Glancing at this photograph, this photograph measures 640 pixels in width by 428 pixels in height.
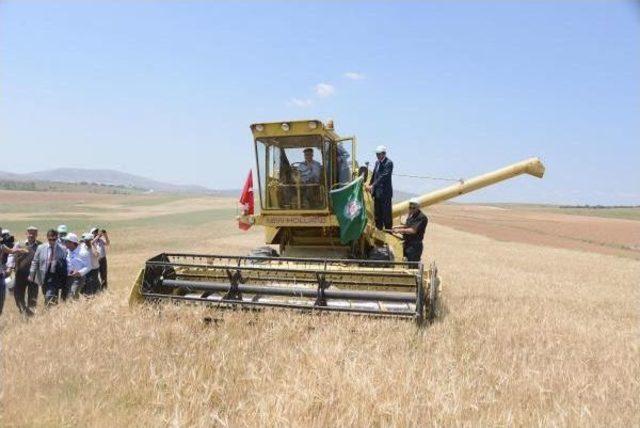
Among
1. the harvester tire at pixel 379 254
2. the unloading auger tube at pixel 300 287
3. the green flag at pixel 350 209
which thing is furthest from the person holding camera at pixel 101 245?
the harvester tire at pixel 379 254

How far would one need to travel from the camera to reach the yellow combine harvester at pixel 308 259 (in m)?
6.54

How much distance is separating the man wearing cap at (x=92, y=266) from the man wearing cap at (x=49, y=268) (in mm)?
513

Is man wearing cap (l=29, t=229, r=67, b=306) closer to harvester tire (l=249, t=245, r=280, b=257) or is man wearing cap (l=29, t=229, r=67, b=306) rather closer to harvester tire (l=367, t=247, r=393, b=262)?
harvester tire (l=249, t=245, r=280, b=257)

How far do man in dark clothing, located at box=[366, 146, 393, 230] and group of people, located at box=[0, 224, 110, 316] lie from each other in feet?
15.9

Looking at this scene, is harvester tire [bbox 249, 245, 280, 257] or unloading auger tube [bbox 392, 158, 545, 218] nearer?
harvester tire [bbox 249, 245, 280, 257]

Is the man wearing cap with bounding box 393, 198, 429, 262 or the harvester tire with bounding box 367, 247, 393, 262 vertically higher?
the man wearing cap with bounding box 393, 198, 429, 262

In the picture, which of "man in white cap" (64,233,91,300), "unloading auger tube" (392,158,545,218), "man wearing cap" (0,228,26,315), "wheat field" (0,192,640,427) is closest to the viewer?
"wheat field" (0,192,640,427)

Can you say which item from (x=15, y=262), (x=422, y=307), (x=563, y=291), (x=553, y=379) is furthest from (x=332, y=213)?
(x=563, y=291)

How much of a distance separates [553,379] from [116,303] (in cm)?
544

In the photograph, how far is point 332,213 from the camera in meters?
8.52

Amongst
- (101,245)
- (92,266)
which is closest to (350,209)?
(92,266)

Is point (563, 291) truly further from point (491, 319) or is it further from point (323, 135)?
point (323, 135)

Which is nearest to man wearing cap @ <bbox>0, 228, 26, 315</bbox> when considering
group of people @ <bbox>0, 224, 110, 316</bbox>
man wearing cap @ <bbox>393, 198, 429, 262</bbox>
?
group of people @ <bbox>0, 224, 110, 316</bbox>

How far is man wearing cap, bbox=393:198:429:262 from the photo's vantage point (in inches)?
342
